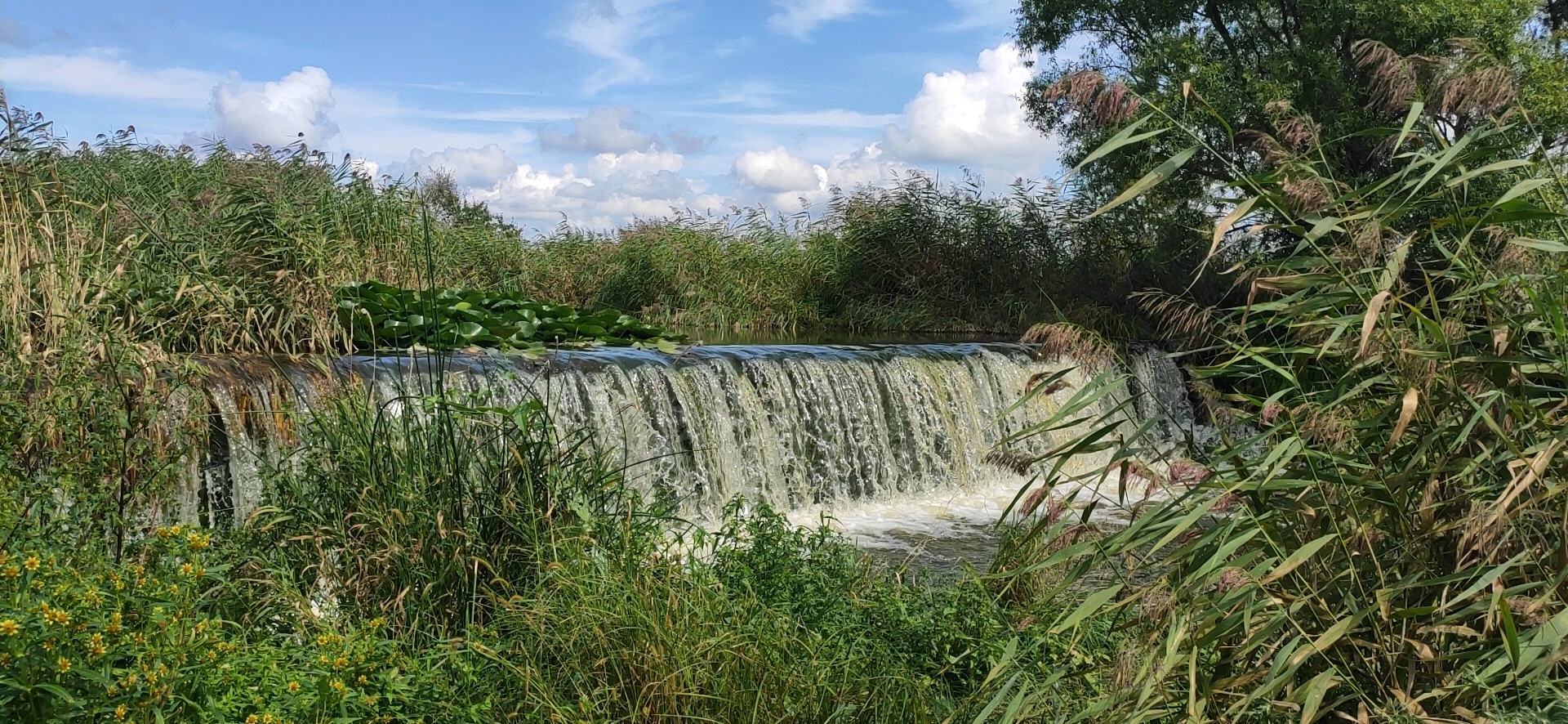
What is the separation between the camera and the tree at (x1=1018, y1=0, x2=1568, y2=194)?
13211 millimetres

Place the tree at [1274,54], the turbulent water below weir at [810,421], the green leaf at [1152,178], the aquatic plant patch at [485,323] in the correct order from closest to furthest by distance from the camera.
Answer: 1. the green leaf at [1152,178]
2. the turbulent water below weir at [810,421]
3. the aquatic plant patch at [485,323]
4. the tree at [1274,54]

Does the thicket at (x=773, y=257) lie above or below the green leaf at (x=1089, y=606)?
above

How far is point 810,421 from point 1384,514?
22.9 ft

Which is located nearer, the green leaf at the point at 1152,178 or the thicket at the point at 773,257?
the green leaf at the point at 1152,178

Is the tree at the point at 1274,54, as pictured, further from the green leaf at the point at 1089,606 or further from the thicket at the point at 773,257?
the green leaf at the point at 1089,606

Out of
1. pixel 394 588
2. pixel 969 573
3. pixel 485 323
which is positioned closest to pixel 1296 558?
→ pixel 969 573

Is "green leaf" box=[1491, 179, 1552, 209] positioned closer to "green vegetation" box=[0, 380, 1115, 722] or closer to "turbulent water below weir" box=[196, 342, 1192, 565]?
"green vegetation" box=[0, 380, 1115, 722]

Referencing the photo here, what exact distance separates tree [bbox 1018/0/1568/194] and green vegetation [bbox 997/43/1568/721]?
31.7 ft

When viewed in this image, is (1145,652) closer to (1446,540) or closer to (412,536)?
(1446,540)

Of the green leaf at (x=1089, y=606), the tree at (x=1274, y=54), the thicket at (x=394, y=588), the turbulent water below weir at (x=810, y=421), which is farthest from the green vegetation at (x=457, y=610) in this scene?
the tree at (x=1274, y=54)

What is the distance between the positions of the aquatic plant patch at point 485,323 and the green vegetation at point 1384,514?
575 centimetres

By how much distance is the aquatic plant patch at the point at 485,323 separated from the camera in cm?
826

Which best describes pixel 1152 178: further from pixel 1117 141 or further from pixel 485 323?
pixel 485 323

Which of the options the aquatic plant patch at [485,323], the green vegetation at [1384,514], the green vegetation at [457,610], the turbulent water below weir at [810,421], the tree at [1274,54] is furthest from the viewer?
the tree at [1274,54]
